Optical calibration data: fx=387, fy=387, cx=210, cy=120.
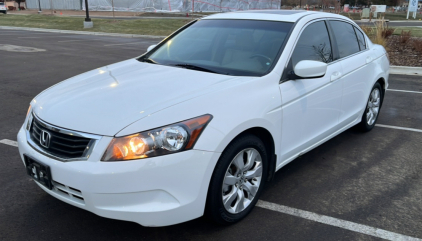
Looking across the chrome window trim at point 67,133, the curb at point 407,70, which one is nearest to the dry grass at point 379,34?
the curb at point 407,70

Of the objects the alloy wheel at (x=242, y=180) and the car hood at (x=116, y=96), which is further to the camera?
the alloy wheel at (x=242, y=180)

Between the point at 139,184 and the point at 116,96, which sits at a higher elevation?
the point at 116,96

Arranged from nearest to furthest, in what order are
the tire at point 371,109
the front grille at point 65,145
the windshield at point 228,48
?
the front grille at point 65,145, the windshield at point 228,48, the tire at point 371,109

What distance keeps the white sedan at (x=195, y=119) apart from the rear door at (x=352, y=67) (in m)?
0.04

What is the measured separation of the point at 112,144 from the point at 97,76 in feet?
4.58

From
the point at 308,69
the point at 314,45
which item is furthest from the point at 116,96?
the point at 314,45

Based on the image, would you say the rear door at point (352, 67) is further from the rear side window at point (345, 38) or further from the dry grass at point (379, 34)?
the dry grass at point (379, 34)

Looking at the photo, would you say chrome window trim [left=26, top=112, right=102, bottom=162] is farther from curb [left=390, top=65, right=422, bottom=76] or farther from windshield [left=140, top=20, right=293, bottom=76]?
curb [left=390, top=65, right=422, bottom=76]

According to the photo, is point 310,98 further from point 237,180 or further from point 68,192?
point 68,192

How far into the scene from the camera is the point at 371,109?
555 centimetres

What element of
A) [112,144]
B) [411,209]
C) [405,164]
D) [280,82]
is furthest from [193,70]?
[405,164]

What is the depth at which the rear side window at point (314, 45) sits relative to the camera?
153 inches

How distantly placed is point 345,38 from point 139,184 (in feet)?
11.4

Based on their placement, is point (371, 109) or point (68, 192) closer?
point (68, 192)
